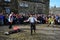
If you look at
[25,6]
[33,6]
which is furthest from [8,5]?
[33,6]

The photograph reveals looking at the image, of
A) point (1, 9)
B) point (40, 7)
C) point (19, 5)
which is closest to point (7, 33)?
point (1, 9)

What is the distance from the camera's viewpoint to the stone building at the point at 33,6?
49375 mm

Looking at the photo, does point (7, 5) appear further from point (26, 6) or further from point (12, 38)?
point (12, 38)

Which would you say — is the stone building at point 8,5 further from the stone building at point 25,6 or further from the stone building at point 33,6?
the stone building at point 33,6

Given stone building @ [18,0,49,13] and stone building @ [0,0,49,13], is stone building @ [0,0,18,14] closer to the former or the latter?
stone building @ [0,0,49,13]

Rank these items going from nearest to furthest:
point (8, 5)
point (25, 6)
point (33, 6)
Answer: point (8, 5) → point (25, 6) → point (33, 6)

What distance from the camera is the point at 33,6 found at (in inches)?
2044

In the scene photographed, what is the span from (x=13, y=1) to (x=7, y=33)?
92.1ft

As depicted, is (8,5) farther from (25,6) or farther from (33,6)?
(33,6)

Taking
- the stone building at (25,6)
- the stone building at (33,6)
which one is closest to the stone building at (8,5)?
the stone building at (25,6)

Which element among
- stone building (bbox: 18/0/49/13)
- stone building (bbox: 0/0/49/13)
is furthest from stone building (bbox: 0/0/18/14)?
stone building (bbox: 18/0/49/13)

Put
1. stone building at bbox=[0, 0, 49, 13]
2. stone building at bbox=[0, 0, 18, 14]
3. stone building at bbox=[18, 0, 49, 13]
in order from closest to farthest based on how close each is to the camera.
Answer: stone building at bbox=[0, 0, 18, 14] < stone building at bbox=[0, 0, 49, 13] < stone building at bbox=[18, 0, 49, 13]

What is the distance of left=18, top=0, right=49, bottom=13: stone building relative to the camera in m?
49.4

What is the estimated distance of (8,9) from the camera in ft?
154
